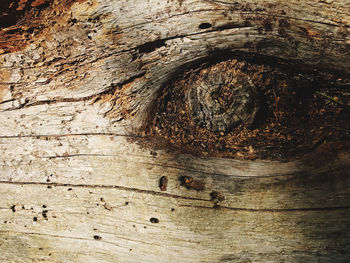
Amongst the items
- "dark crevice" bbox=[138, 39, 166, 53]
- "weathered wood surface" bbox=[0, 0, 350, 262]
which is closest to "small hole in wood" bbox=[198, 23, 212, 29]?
"weathered wood surface" bbox=[0, 0, 350, 262]

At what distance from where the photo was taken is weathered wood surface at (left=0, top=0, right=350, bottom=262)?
5.01 ft

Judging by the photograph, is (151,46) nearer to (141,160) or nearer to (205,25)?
(205,25)

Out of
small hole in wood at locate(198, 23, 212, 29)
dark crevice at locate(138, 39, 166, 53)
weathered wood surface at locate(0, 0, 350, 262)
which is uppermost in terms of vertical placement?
small hole in wood at locate(198, 23, 212, 29)

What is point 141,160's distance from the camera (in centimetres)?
172

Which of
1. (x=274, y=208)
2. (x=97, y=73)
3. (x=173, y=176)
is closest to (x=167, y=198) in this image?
(x=173, y=176)

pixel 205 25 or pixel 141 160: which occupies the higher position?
pixel 205 25

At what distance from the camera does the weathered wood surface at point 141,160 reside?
60.2 inches

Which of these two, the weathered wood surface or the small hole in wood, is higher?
the small hole in wood

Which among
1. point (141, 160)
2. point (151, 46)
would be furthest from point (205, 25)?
point (141, 160)

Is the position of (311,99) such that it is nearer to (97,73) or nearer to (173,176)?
(173,176)

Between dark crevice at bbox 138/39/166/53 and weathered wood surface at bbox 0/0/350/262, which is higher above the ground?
dark crevice at bbox 138/39/166/53

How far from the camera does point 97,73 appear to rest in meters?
1.70

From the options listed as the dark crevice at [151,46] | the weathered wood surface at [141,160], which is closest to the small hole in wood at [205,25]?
the weathered wood surface at [141,160]

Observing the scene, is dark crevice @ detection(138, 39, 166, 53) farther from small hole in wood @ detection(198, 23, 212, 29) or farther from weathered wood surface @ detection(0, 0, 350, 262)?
small hole in wood @ detection(198, 23, 212, 29)
